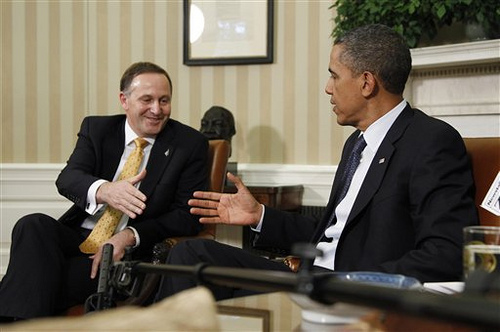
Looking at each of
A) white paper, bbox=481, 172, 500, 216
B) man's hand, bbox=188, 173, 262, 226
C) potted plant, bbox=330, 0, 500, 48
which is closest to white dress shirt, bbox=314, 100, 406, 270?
man's hand, bbox=188, 173, 262, 226

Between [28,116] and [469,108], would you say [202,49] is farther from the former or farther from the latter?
[469,108]

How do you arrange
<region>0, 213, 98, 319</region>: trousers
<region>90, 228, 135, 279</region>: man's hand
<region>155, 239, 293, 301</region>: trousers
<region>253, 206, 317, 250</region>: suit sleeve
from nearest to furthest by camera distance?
1. <region>155, 239, 293, 301</region>: trousers
2. <region>253, 206, 317, 250</region>: suit sleeve
3. <region>0, 213, 98, 319</region>: trousers
4. <region>90, 228, 135, 279</region>: man's hand

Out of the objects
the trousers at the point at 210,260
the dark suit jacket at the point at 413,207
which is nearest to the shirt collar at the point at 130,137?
the trousers at the point at 210,260

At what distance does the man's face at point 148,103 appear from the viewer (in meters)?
3.28

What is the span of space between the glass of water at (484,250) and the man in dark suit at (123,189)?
191cm

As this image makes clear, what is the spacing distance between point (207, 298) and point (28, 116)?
4.48m

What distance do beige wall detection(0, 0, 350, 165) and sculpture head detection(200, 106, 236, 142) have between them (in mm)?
360

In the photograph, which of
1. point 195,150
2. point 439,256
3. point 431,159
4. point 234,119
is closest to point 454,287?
point 439,256

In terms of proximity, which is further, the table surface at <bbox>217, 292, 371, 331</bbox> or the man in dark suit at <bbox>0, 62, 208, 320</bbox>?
the man in dark suit at <bbox>0, 62, 208, 320</bbox>

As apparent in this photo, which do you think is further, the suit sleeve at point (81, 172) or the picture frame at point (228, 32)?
the picture frame at point (228, 32)

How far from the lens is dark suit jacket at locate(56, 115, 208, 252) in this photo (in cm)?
317

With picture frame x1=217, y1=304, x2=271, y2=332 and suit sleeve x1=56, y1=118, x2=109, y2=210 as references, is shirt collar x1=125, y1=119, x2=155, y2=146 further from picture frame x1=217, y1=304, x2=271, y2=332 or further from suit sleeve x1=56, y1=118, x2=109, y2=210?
picture frame x1=217, y1=304, x2=271, y2=332

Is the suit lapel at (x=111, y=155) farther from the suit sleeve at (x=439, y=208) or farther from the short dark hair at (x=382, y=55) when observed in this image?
the suit sleeve at (x=439, y=208)

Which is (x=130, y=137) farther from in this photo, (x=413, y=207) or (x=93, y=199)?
(x=413, y=207)
